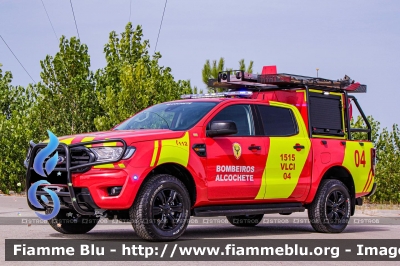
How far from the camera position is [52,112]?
30.2 meters

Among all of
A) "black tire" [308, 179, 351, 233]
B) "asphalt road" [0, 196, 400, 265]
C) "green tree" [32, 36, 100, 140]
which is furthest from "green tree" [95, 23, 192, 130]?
"black tire" [308, 179, 351, 233]

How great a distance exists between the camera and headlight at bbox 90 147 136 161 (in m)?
9.59

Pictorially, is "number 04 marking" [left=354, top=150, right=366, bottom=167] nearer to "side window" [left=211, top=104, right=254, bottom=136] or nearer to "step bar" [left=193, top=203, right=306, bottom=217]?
"step bar" [left=193, top=203, right=306, bottom=217]

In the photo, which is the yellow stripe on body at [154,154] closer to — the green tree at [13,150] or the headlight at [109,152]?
the headlight at [109,152]

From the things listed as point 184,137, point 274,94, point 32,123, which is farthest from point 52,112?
point 184,137

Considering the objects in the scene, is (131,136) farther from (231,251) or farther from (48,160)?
(231,251)

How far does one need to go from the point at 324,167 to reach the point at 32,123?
63.5ft

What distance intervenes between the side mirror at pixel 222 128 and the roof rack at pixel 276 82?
2025mm

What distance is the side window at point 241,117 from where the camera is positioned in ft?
36.5

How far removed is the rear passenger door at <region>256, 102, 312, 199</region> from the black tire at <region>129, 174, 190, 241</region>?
5.08ft

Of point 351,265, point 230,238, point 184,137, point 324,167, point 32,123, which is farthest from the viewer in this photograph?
point 32,123

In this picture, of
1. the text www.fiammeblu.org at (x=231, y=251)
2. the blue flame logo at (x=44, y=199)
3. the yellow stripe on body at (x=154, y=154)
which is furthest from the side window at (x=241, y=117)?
the blue flame logo at (x=44, y=199)

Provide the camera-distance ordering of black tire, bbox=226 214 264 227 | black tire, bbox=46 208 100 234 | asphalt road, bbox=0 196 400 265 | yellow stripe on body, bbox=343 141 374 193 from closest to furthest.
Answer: asphalt road, bbox=0 196 400 265, black tire, bbox=46 208 100 234, yellow stripe on body, bbox=343 141 374 193, black tire, bbox=226 214 264 227

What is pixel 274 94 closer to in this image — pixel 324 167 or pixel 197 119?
pixel 324 167
